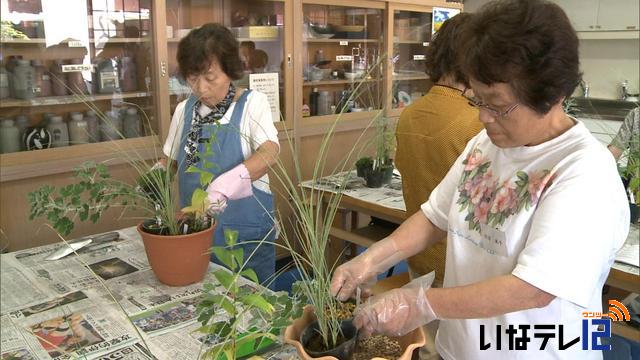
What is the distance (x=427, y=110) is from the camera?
5.93 ft

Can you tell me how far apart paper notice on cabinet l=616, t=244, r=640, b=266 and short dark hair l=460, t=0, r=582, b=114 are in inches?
42.5

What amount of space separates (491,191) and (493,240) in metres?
0.11

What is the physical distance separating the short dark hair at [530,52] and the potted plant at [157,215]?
0.79m

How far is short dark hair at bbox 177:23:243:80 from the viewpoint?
1931 millimetres

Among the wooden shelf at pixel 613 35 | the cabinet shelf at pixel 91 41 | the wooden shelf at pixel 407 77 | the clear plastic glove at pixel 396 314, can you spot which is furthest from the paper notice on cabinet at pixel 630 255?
the wooden shelf at pixel 613 35

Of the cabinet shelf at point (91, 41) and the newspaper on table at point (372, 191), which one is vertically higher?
the cabinet shelf at point (91, 41)

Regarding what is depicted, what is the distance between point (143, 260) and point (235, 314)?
36.3 inches

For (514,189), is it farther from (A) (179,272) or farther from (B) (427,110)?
(A) (179,272)

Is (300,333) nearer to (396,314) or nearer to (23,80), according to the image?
(396,314)

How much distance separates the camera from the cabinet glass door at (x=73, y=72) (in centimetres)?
264

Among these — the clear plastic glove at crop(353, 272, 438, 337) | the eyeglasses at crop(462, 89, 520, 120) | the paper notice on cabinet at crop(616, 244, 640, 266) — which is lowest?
the paper notice on cabinet at crop(616, 244, 640, 266)

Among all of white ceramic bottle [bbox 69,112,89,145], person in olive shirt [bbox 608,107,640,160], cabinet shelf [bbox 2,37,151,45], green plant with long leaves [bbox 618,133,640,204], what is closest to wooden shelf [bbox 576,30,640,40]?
person in olive shirt [bbox 608,107,640,160]

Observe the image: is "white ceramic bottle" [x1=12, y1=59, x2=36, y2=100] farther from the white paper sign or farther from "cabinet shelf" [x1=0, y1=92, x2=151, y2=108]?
the white paper sign

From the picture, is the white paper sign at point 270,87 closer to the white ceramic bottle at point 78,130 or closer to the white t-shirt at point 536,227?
the white ceramic bottle at point 78,130
